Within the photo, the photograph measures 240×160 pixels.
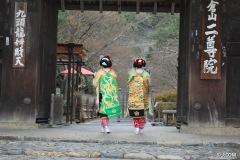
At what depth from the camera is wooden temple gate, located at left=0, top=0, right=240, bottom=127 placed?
32.7 feet

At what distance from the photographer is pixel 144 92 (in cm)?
975

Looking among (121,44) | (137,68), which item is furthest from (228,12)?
(121,44)

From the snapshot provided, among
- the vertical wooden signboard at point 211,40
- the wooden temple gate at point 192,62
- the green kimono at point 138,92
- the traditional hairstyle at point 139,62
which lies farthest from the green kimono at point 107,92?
the vertical wooden signboard at point 211,40

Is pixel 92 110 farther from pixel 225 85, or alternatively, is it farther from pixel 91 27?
pixel 225 85

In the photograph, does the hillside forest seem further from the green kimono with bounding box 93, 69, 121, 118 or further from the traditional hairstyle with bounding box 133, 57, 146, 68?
the traditional hairstyle with bounding box 133, 57, 146, 68

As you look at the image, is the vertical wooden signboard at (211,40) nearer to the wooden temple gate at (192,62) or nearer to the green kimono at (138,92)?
the wooden temple gate at (192,62)

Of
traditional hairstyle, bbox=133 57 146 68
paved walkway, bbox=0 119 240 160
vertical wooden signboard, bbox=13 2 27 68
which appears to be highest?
vertical wooden signboard, bbox=13 2 27 68

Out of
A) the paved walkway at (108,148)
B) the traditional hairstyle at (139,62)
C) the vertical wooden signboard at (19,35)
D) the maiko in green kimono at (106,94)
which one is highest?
the vertical wooden signboard at (19,35)

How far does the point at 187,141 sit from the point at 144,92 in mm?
2290

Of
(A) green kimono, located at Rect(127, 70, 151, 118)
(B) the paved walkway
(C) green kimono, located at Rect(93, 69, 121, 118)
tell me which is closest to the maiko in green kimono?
(C) green kimono, located at Rect(93, 69, 121, 118)

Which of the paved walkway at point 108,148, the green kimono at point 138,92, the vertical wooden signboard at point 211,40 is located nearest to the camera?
the paved walkway at point 108,148

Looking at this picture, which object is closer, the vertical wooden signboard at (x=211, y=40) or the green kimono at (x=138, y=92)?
the green kimono at (x=138, y=92)

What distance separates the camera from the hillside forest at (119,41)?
24.0 m

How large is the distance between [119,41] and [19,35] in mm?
20296
